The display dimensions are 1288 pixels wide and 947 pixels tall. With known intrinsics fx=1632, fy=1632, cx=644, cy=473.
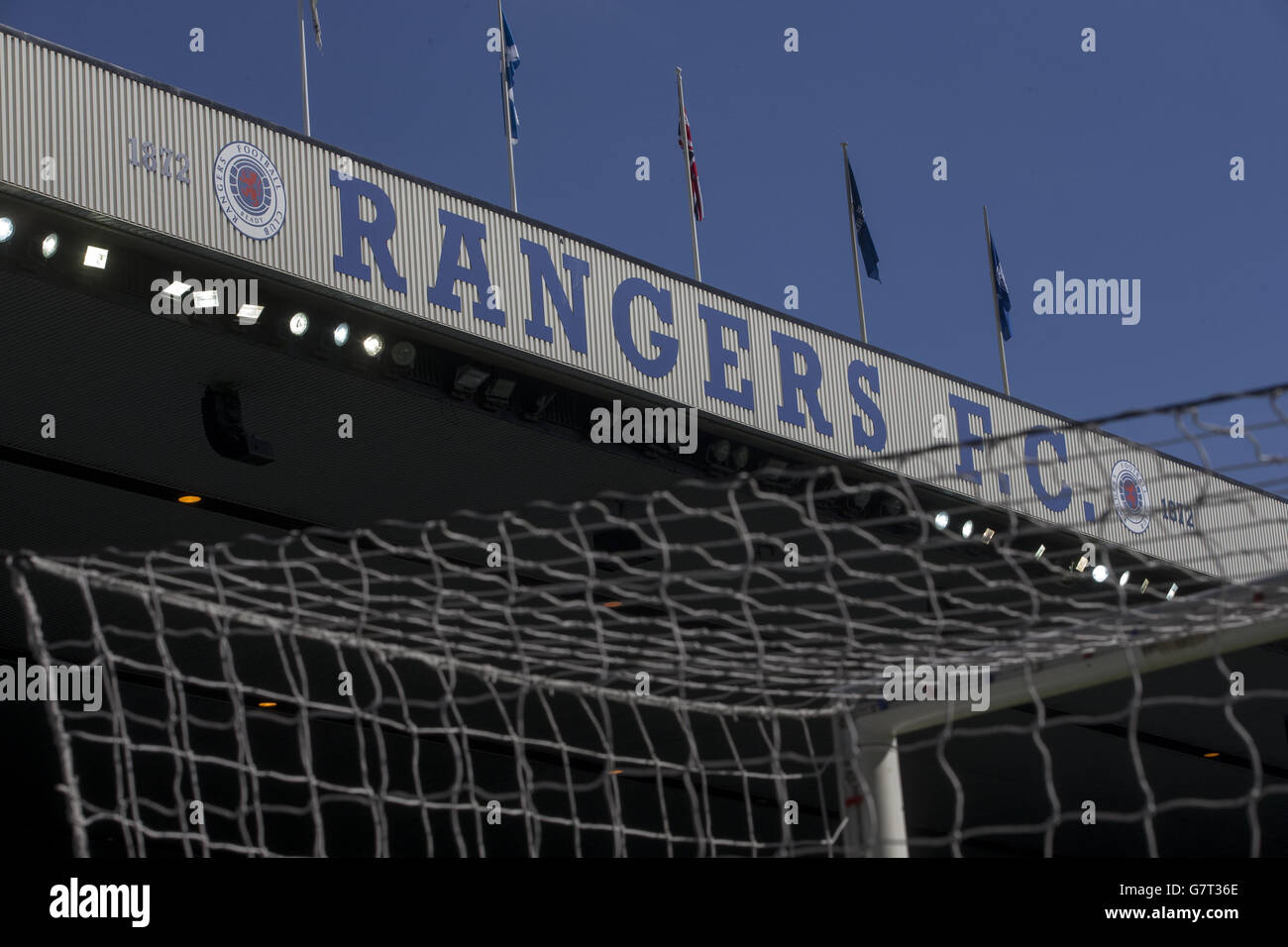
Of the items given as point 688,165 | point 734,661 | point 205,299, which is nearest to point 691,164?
point 688,165

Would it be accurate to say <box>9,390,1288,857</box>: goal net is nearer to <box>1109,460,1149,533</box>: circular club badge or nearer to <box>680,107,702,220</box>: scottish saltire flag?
<box>1109,460,1149,533</box>: circular club badge

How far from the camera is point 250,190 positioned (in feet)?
28.5

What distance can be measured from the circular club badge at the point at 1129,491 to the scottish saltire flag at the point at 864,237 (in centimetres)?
313

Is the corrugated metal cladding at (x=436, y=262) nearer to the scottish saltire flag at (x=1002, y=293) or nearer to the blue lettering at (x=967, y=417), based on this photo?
the blue lettering at (x=967, y=417)

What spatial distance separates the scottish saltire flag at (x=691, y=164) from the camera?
562 inches

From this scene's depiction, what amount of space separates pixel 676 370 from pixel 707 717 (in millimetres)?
5364

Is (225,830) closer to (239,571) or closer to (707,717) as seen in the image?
(707,717)

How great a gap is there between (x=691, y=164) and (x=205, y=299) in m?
6.72

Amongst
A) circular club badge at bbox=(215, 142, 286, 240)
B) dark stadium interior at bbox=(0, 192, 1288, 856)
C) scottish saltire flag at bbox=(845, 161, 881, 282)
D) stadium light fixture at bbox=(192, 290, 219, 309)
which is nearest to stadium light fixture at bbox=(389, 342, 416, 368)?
dark stadium interior at bbox=(0, 192, 1288, 856)

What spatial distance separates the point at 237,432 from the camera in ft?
31.1

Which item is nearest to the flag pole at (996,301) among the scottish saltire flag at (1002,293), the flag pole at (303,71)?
the scottish saltire flag at (1002,293)

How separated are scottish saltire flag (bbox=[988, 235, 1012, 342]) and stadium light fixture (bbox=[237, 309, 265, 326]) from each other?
970 cm
